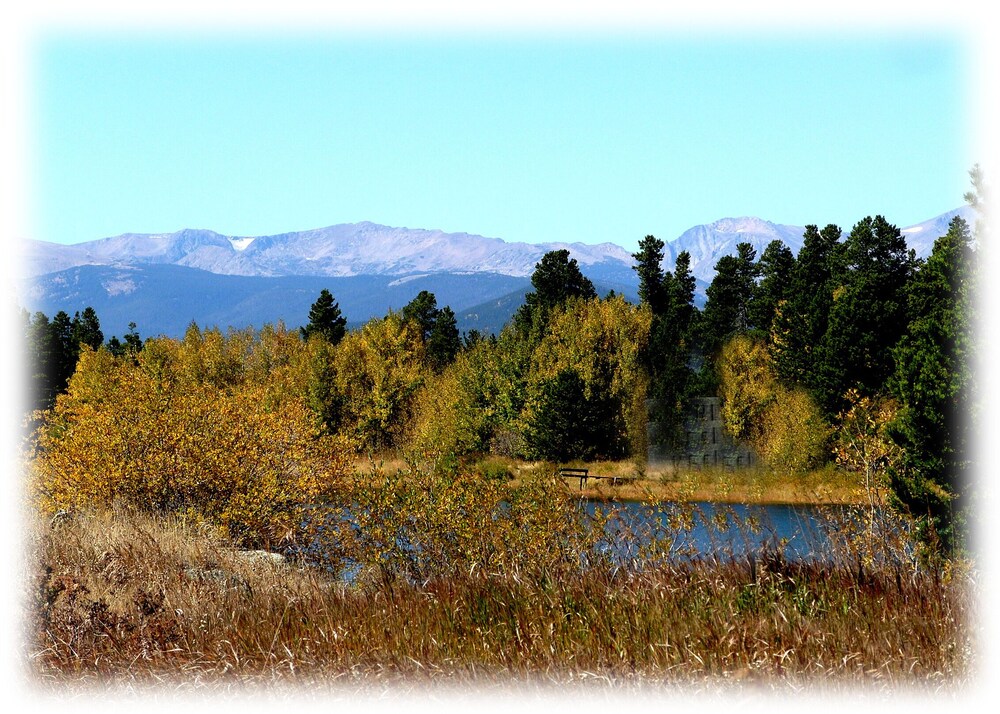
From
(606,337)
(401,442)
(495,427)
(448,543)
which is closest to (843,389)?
(606,337)

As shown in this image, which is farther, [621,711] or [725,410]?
[725,410]

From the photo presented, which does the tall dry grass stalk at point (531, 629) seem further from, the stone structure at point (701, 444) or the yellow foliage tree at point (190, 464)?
→ the stone structure at point (701, 444)

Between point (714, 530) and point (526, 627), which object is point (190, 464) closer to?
point (714, 530)

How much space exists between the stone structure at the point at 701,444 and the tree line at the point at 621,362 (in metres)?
0.57

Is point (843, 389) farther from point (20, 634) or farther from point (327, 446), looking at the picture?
point (20, 634)

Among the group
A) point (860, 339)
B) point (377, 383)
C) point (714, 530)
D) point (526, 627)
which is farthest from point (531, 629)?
point (377, 383)

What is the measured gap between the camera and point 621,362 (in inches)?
2657

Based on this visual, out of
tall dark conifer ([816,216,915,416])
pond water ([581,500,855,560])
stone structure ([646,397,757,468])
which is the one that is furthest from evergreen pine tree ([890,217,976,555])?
stone structure ([646,397,757,468])

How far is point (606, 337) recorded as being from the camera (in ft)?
224

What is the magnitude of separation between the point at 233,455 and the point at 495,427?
50.0 m

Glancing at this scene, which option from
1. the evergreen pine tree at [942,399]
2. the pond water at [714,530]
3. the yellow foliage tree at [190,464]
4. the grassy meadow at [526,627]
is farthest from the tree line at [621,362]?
the grassy meadow at [526,627]

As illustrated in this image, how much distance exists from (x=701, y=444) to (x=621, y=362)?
765 cm

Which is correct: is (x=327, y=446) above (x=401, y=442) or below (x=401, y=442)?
above

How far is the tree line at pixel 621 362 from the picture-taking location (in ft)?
190
